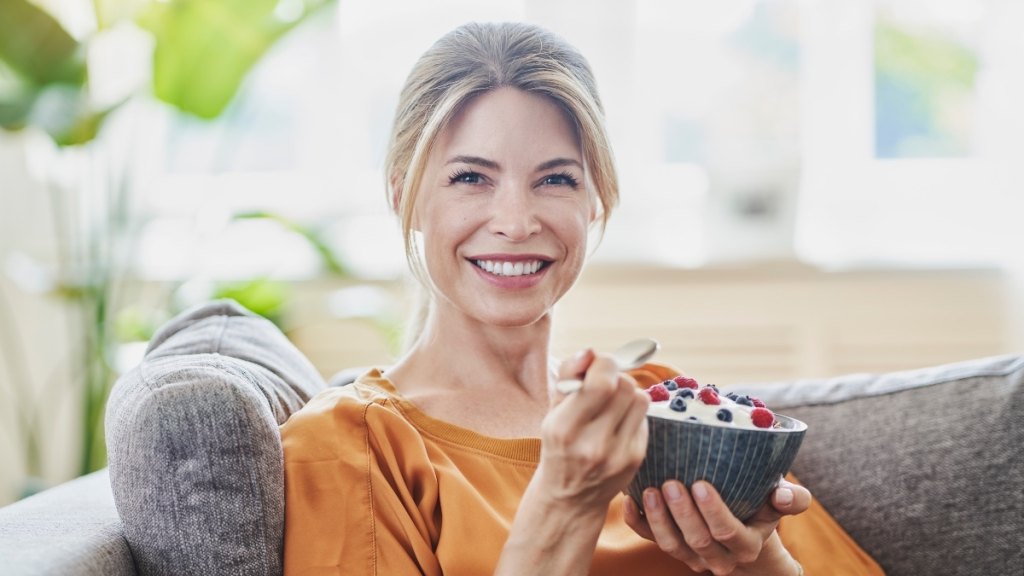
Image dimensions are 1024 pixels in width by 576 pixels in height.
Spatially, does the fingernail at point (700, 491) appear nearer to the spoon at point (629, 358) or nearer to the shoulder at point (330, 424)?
the spoon at point (629, 358)

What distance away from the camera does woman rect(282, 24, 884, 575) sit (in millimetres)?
1057

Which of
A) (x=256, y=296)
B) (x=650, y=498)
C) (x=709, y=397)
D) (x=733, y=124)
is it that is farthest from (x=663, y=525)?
(x=733, y=124)

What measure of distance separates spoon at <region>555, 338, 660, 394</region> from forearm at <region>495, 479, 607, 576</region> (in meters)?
0.16

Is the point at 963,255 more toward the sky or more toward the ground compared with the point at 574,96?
more toward the ground

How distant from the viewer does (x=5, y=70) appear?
102 inches

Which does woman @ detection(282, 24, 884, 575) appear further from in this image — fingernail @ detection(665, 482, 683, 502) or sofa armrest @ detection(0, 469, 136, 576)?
sofa armrest @ detection(0, 469, 136, 576)

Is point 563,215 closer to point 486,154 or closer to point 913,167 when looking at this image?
point 486,154

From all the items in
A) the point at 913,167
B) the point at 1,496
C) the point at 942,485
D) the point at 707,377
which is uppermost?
the point at 913,167

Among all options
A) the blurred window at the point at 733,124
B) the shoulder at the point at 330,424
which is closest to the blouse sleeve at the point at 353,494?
the shoulder at the point at 330,424

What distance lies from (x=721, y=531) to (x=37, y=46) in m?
2.16

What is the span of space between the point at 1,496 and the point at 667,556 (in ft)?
8.79

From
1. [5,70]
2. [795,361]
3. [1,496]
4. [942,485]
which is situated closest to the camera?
[942,485]

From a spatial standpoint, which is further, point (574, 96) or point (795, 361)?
point (795, 361)

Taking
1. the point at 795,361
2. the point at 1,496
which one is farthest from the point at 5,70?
the point at 795,361
